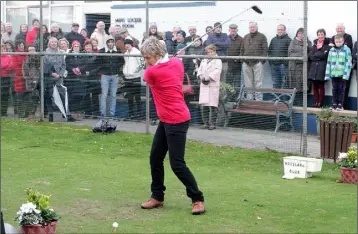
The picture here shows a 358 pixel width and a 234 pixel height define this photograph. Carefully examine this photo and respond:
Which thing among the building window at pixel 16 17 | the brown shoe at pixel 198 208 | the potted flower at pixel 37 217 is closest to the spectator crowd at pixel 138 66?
the building window at pixel 16 17

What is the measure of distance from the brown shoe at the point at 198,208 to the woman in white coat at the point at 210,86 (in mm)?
6566

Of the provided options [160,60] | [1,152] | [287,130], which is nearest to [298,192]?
[160,60]

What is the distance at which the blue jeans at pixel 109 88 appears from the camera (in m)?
16.2

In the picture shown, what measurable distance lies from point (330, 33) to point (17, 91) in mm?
7396

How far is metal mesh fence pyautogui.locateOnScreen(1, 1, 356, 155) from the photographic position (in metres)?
13.8

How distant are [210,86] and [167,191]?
17.9ft

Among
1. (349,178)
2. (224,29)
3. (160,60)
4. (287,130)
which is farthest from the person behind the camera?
(224,29)

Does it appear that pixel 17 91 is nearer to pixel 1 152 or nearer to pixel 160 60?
pixel 1 152

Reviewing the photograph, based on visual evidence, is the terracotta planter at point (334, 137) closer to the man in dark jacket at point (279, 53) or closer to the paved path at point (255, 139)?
the paved path at point (255, 139)

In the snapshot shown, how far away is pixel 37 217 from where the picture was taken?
273 inches

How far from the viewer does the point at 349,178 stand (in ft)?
34.2

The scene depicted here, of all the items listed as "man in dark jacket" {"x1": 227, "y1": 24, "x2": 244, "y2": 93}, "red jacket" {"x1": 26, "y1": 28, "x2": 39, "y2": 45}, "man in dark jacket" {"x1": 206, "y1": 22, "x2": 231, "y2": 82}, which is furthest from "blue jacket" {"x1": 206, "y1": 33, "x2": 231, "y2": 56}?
"red jacket" {"x1": 26, "y1": 28, "x2": 39, "y2": 45}

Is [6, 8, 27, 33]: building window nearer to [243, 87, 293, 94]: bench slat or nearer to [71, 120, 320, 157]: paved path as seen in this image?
[71, 120, 320, 157]: paved path

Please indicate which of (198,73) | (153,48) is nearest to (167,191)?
(153,48)
